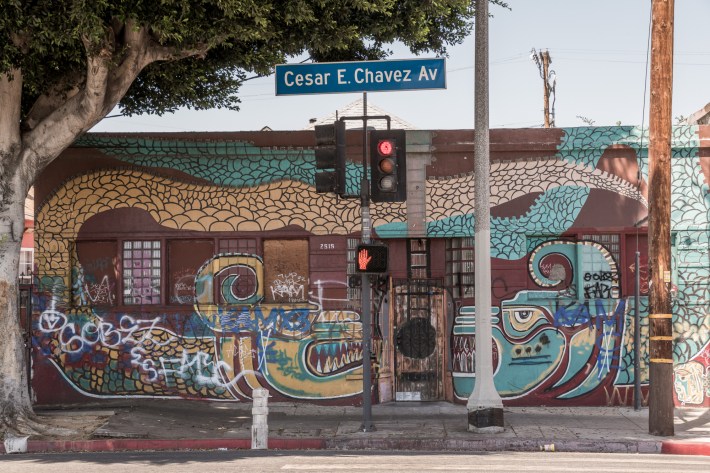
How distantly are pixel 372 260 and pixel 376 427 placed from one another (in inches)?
101

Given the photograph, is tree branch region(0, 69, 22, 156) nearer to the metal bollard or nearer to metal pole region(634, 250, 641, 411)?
the metal bollard

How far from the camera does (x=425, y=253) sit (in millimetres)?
16250

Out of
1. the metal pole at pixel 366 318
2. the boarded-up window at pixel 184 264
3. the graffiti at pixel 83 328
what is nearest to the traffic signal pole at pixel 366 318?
the metal pole at pixel 366 318

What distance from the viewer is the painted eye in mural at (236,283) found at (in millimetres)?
16156

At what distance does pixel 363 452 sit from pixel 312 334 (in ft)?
13.7

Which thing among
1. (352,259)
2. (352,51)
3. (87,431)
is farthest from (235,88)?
(87,431)

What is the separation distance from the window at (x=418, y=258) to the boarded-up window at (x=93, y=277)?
524 cm

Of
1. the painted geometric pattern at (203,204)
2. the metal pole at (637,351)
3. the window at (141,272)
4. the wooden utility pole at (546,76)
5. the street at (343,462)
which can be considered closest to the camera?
the street at (343,462)

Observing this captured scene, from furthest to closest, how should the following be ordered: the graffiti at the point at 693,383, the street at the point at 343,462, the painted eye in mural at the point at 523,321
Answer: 1. the painted eye in mural at the point at 523,321
2. the graffiti at the point at 693,383
3. the street at the point at 343,462

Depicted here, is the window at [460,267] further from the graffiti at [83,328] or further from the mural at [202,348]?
the graffiti at [83,328]

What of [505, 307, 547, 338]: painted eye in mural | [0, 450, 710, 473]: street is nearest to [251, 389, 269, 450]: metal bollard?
[0, 450, 710, 473]: street

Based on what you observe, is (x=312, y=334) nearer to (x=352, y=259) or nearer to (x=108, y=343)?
(x=352, y=259)

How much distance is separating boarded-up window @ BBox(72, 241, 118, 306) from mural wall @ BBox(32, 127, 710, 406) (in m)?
0.03

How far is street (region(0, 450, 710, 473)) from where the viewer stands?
10594mm
